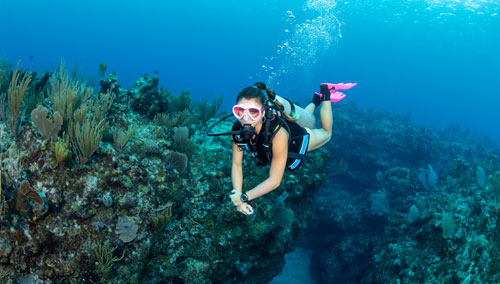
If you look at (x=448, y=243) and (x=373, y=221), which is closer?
(x=448, y=243)

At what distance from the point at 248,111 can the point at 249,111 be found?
0.06 feet

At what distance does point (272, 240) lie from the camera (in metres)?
5.75

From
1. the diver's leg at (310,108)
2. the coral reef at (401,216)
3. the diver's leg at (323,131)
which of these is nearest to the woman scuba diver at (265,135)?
the diver's leg at (323,131)

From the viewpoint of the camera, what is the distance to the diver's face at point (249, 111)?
10.3 ft

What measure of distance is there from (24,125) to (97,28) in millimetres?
128816

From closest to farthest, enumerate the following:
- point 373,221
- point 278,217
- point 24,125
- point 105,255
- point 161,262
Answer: point 105,255
point 24,125
point 161,262
point 278,217
point 373,221

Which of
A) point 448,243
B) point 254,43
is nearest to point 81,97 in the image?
point 448,243

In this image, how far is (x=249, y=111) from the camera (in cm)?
316

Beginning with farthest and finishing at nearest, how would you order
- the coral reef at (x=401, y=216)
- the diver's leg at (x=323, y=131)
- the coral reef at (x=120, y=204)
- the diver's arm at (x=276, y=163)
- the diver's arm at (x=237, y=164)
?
the coral reef at (x=401, y=216) → the diver's leg at (x=323, y=131) → the diver's arm at (x=237, y=164) → the diver's arm at (x=276, y=163) → the coral reef at (x=120, y=204)

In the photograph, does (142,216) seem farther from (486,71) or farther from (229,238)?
(486,71)

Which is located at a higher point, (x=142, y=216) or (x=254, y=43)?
(x=254, y=43)

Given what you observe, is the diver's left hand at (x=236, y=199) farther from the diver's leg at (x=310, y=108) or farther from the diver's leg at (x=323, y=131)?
the diver's leg at (x=310, y=108)

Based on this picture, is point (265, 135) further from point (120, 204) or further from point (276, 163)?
point (120, 204)

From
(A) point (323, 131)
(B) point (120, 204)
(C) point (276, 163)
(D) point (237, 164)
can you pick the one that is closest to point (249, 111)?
(C) point (276, 163)
